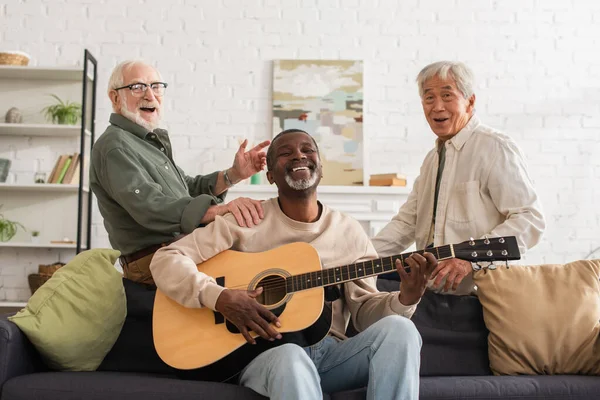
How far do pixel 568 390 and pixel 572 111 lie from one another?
3.71m

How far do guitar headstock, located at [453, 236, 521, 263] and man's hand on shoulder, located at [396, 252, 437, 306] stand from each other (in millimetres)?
85

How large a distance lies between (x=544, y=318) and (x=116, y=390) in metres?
1.45

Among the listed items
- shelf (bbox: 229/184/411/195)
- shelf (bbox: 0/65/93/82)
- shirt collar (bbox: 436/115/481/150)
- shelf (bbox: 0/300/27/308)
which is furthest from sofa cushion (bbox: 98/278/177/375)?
shelf (bbox: 0/65/93/82)

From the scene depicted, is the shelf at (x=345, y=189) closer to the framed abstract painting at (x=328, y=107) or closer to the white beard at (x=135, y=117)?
the framed abstract painting at (x=328, y=107)

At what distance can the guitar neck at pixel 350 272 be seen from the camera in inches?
77.6

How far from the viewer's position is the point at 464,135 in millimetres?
2857

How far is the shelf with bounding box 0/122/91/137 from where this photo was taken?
5.02 meters

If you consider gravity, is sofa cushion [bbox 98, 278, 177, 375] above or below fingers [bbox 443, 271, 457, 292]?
below

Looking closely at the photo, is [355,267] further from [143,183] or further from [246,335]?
[143,183]

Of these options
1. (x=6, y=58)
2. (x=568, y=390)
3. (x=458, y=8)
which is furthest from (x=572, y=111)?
(x=6, y=58)

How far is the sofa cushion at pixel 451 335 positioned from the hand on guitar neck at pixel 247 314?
701mm

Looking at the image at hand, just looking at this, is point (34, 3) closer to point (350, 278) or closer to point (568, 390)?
point (350, 278)

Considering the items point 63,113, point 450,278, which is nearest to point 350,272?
point 450,278

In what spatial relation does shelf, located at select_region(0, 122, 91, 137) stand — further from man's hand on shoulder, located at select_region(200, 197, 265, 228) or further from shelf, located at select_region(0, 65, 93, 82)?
man's hand on shoulder, located at select_region(200, 197, 265, 228)
